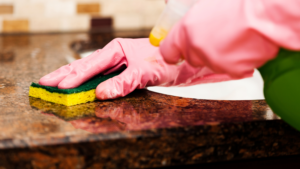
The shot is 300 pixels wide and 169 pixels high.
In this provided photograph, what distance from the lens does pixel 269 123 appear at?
0.45 metres

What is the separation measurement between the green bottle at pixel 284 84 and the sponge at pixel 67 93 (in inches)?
Result: 12.5

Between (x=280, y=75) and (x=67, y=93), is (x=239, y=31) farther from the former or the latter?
(x=67, y=93)

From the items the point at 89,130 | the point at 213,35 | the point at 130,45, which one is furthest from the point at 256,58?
the point at 130,45

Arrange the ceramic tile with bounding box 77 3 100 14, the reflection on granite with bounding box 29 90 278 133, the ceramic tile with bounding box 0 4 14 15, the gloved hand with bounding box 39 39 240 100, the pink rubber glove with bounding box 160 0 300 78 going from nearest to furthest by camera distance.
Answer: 1. the pink rubber glove with bounding box 160 0 300 78
2. the reflection on granite with bounding box 29 90 278 133
3. the gloved hand with bounding box 39 39 240 100
4. the ceramic tile with bounding box 0 4 14 15
5. the ceramic tile with bounding box 77 3 100 14

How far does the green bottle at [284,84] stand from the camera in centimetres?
37

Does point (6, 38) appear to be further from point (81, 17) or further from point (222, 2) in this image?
point (222, 2)

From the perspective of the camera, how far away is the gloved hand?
0.56 m

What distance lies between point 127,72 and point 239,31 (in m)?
0.32

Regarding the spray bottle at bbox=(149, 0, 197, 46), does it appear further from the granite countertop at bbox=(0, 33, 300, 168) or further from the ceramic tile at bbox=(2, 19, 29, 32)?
the ceramic tile at bbox=(2, 19, 29, 32)

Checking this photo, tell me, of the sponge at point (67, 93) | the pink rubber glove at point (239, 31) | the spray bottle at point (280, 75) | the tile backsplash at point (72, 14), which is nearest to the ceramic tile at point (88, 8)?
the tile backsplash at point (72, 14)

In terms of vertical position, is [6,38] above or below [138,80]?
below

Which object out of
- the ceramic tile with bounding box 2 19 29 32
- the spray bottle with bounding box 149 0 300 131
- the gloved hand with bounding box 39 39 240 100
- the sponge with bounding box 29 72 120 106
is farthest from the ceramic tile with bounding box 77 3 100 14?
the spray bottle with bounding box 149 0 300 131

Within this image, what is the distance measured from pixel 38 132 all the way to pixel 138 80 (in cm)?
26

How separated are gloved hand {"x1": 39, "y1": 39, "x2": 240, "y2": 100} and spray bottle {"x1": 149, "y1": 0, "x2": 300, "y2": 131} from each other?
0.17 m
